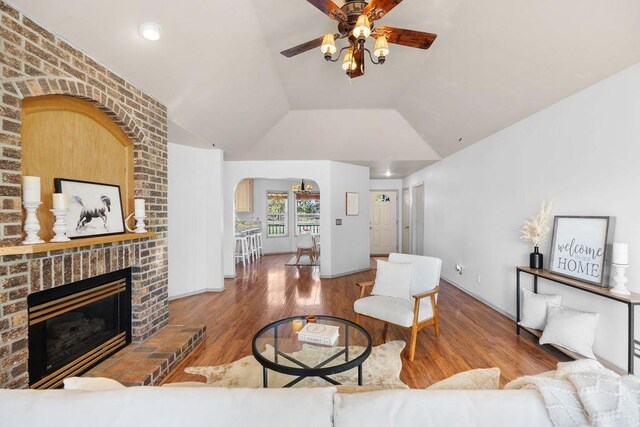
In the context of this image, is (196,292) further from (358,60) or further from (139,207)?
(358,60)

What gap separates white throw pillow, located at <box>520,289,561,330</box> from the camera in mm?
2709

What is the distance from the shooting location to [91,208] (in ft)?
7.11

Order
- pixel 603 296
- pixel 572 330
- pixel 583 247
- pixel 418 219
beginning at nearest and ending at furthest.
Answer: pixel 603 296 < pixel 572 330 < pixel 583 247 < pixel 418 219

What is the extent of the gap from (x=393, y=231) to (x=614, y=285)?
5992 millimetres

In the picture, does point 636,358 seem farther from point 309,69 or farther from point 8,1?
point 8,1

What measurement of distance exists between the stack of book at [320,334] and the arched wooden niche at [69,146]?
184 centimetres

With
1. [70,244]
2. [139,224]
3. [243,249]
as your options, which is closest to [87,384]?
[70,244]

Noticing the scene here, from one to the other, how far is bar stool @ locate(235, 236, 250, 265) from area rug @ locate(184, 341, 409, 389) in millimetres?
4614

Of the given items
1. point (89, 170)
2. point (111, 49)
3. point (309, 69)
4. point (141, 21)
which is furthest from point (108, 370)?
point (309, 69)

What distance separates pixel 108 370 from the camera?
215cm

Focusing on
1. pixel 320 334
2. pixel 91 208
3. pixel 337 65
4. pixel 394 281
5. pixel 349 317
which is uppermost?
pixel 337 65

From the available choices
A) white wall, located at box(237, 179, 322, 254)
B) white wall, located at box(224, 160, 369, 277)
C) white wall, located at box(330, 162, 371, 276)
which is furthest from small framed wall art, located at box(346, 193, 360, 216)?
white wall, located at box(237, 179, 322, 254)

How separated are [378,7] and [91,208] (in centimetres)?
250

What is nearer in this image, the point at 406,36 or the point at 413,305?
the point at 406,36
